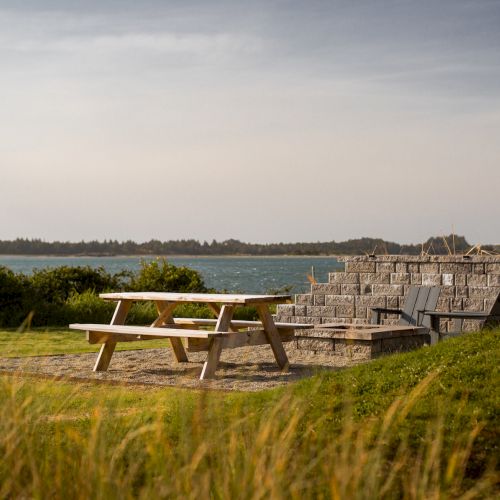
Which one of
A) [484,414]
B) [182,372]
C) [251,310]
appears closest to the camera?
[484,414]

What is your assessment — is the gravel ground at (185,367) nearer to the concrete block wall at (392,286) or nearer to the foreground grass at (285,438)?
the foreground grass at (285,438)

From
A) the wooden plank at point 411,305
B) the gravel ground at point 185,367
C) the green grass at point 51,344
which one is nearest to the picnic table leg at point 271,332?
the gravel ground at point 185,367

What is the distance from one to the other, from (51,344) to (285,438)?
744cm

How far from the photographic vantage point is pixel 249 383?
7.77 m

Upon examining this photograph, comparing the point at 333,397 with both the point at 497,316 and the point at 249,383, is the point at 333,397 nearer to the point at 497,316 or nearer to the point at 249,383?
the point at 249,383

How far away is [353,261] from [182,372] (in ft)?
13.2

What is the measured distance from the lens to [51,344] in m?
11.3

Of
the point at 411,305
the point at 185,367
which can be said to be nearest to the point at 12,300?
the point at 185,367

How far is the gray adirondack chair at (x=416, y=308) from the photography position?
1023 cm

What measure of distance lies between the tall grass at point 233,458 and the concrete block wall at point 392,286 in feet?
18.9

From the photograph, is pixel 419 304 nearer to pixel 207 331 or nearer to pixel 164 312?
pixel 164 312

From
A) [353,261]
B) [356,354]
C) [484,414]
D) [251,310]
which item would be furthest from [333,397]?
[251,310]

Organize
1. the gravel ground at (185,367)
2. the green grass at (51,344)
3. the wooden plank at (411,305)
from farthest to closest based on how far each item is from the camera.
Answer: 1. the wooden plank at (411,305)
2. the green grass at (51,344)
3. the gravel ground at (185,367)

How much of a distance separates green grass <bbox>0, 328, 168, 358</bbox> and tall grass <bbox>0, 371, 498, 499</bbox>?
4.69 metres
